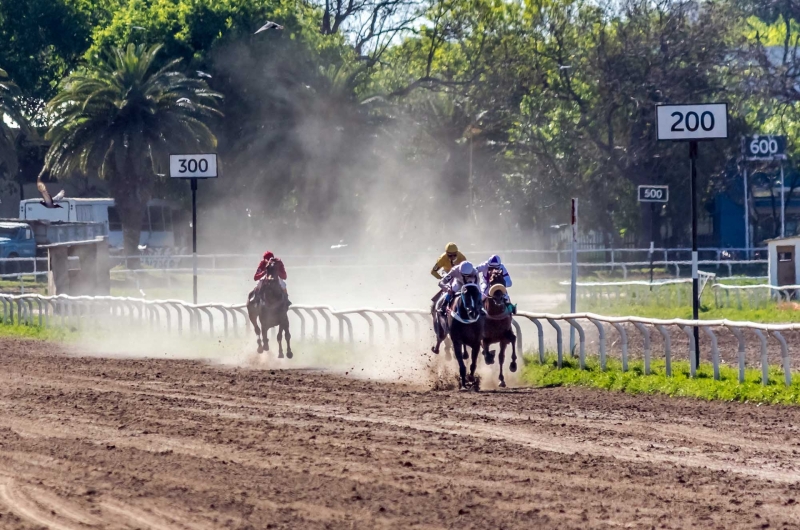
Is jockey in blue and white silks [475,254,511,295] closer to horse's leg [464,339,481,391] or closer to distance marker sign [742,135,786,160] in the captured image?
horse's leg [464,339,481,391]

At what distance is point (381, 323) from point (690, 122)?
1043 cm

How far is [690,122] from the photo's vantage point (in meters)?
15.1

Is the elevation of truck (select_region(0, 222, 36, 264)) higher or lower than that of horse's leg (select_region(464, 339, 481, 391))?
higher

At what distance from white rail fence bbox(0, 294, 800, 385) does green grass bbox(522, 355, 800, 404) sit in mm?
141

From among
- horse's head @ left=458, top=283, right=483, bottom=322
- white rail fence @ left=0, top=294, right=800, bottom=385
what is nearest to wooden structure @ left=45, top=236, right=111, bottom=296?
white rail fence @ left=0, top=294, right=800, bottom=385

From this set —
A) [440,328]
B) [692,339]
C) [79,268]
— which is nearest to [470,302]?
[440,328]

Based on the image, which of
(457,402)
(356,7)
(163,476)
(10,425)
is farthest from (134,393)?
(356,7)

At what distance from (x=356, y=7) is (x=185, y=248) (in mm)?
18923

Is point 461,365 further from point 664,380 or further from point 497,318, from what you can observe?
point 664,380

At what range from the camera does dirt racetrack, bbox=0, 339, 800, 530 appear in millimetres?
7379

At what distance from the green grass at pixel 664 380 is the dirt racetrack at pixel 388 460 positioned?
1.67 feet

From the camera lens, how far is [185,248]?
56.8 meters

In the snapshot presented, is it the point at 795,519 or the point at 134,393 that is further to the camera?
the point at 134,393

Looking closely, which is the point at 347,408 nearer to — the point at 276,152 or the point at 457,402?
the point at 457,402
